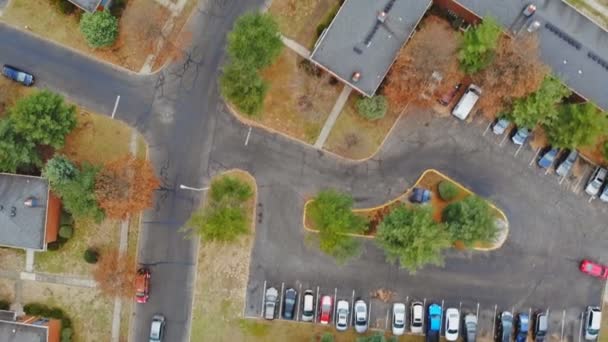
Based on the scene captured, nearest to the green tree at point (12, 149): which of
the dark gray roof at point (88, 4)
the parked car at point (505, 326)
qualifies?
the dark gray roof at point (88, 4)

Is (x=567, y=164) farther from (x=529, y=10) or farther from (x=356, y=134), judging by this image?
(x=356, y=134)

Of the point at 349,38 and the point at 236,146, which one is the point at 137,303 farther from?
the point at 349,38

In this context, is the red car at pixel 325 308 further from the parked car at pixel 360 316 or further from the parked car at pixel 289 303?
the parked car at pixel 289 303

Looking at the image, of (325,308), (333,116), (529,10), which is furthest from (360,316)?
(529,10)

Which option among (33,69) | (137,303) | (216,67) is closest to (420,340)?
(137,303)

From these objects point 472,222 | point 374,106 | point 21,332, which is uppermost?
point 374,106

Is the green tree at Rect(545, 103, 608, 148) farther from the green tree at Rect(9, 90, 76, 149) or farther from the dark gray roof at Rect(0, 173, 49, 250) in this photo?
the dark gray roof at Rect(0, 173, 49, 250)

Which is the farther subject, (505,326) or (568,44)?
(505,326)
